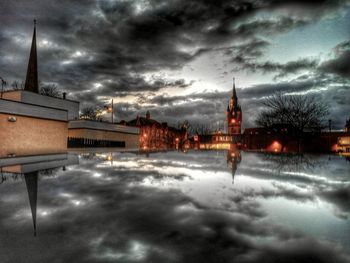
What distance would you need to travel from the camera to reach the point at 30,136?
21781 millimetres

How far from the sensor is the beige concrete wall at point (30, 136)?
19688 millimetres

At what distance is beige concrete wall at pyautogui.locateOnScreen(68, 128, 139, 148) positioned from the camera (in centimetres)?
3459

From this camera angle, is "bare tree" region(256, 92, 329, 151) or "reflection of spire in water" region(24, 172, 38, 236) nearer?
"reflection of spire in water" region(24, 172, 38, 236)

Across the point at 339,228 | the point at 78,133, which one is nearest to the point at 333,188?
the point at 339,228

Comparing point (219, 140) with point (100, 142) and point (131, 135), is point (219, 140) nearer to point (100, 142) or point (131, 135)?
point (131, 135)

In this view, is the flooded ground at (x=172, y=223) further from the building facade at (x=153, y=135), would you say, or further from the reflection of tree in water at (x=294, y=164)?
the building facade at (x=153, y=135)

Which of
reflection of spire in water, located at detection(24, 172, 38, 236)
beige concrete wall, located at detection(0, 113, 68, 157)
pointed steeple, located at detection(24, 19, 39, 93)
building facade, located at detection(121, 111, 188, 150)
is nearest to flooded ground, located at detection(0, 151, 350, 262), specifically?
reflection of spire in water, located at detection(24, 172, 38, 236)

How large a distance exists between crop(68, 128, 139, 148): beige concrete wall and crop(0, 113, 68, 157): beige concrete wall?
8730mm

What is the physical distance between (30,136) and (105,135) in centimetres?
1594

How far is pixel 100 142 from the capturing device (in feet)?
120

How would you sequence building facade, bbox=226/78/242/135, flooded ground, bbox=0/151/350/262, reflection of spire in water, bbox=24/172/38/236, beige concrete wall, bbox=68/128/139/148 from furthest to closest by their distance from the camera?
1. building facade, bbox=226/78/242/135
2. beige concrete wall, bbox=68/128/139/148
3. reflection of spire in water, bbox=24/172/38/236
4. flooded ground, bbox=0/151/350/262

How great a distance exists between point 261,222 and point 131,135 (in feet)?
138

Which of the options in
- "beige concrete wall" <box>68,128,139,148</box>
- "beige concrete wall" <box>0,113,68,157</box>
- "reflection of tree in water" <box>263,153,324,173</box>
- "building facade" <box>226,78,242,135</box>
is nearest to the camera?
"reflection of tree in water" <box>263,153,324,173</box>

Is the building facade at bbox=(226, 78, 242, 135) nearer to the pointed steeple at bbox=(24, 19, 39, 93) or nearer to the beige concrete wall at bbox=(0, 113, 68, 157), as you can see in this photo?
the pointed steeple at bbox=(24, 19, 39, 93)
